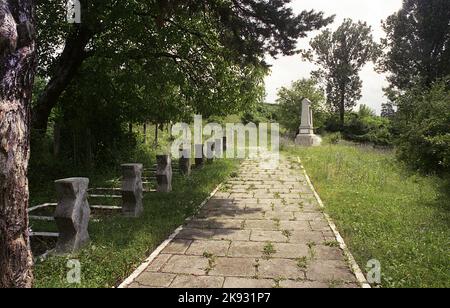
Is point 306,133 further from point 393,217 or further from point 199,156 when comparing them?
point 393,217

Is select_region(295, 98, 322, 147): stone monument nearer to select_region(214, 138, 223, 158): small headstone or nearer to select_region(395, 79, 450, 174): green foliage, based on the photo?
select_region(214, 138, 223, 158): small headstone

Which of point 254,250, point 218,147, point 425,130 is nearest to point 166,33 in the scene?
point 254,250

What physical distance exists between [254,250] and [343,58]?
4024 cm

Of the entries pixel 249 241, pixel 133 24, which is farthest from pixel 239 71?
pixel 249 241

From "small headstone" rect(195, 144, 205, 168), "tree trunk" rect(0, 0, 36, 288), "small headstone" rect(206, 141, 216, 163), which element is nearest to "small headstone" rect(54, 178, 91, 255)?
"tree trunk" rect(0, 0, 36, 288)

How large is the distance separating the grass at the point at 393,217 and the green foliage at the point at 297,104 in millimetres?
21768

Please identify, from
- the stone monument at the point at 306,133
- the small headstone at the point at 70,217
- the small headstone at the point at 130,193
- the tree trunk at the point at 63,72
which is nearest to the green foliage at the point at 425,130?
the stone monument at the point at 306,133

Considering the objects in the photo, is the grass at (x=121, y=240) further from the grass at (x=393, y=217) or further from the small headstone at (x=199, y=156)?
the small headstone at (x=199, y=156)

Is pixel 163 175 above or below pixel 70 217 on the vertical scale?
above

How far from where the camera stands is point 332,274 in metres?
4.77

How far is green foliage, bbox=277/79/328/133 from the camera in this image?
35562mm

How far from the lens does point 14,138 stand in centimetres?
385
